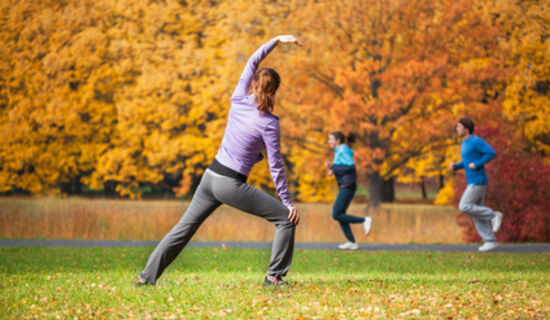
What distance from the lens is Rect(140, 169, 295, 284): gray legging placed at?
522cm

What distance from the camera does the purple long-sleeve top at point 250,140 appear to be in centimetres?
512

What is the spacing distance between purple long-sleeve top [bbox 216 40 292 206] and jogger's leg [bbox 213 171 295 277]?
13 centimetres

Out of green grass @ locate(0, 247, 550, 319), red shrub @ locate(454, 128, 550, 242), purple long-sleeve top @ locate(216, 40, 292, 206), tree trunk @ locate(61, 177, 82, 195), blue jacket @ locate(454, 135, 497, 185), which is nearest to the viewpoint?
green grass @ locate(0, 247, 550, 319)

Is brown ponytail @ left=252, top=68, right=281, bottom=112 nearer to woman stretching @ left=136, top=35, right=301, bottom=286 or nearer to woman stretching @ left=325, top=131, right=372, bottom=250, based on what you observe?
woman stretching @ left=136, top=35, right=301, bottom=286

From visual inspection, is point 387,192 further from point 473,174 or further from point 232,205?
point 232,205

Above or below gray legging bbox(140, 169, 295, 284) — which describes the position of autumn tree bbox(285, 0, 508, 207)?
above

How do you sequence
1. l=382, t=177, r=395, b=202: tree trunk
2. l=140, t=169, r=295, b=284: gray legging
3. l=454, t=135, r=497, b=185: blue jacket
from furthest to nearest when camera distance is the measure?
l=382, t=177, r=395, b=202: tree trunk → l=454, t=135, r=497, b=185: blue jacket → l=140, t=169, r=295, b=284: gray legging

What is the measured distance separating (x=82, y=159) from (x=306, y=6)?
9413mm

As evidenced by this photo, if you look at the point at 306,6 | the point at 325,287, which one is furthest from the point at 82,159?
the point at 325,287

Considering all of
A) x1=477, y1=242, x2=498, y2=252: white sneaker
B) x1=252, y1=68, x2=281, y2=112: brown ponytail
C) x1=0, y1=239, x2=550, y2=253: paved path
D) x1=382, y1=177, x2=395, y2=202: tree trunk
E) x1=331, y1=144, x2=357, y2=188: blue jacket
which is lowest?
x1=382, y1=177, x2=395, y2=202: tree trunk

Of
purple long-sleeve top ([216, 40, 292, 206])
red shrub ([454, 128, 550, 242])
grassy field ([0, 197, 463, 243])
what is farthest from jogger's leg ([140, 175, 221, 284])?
red shrub ([454, 128, 550, 242])

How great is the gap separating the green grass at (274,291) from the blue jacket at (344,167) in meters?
1.71

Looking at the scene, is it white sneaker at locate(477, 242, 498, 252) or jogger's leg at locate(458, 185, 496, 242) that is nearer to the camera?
jogger's leg at locate(458, 185, 496, 242)

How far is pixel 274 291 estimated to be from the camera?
207 inches
